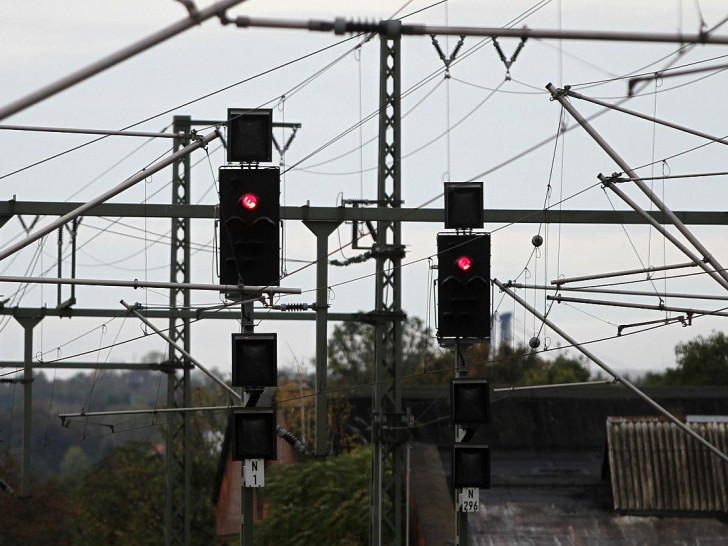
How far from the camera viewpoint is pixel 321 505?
37.4m

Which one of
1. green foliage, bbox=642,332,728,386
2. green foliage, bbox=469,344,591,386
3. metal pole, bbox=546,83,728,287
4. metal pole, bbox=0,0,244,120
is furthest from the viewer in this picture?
green foliage, bbox=469,344,591,386

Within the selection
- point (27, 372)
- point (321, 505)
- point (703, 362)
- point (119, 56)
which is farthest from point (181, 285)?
point (703, 362)

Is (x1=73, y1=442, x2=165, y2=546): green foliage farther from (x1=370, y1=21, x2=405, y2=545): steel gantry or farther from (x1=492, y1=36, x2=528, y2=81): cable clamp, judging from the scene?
(x1=492, y1=36, x2=528, y2=81): cable clamp

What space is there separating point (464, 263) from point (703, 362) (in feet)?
175

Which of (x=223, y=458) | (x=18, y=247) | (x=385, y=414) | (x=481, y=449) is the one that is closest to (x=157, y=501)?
(x=223, y=458)

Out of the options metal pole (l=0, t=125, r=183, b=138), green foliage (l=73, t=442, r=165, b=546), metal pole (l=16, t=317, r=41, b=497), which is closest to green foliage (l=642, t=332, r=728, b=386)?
green foliage (l=73, t=442, r=165, b=546)

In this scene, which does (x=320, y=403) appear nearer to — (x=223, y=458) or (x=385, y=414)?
(x=385, y=414)

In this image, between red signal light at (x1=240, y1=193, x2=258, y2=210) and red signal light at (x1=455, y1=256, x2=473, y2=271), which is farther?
red signal light at (x1=455, y1=256, x2=473, y2=271)

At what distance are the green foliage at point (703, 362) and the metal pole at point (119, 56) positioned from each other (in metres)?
58.7

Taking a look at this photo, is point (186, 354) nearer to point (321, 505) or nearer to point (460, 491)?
point (460, 491)

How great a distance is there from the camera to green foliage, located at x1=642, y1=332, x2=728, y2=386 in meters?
68.2

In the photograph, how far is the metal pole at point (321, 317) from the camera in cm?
2211

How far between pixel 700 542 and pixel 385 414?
11.9 m

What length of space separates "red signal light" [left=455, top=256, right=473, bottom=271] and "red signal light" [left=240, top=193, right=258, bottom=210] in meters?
3.19
